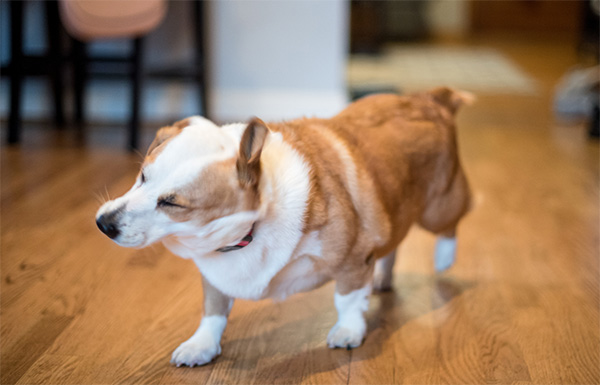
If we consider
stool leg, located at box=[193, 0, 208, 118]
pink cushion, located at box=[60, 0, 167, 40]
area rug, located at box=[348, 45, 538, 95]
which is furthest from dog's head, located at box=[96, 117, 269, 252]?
area rug, located at box=[348, 45, 538, 95]

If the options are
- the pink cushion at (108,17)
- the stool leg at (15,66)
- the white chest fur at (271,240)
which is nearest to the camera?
the white chest fur at (271,240)

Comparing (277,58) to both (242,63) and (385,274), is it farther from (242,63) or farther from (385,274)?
(385,274)

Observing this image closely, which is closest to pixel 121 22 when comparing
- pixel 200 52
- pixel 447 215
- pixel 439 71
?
pixel 200 52

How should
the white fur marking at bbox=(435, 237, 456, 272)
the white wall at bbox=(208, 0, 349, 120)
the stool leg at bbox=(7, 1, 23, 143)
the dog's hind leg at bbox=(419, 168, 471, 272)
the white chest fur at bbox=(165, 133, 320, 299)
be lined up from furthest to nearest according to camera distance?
the white wall at bbox=(208, 0, 349, 120) → the stool leg at bbox=(7, 1, 23, 143) → the white fur marking at bbox=(435, 237, 456, 272) → the dog's hind leg at bbox=(419, 168, 471, 272) → the white chest fur at bbox=(165, 133, 320, 299)

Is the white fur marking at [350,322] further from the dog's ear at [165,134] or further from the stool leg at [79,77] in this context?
the stool leg at [79,77]

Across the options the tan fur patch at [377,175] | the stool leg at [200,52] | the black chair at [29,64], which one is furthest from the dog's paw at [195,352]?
the stool leg at [200,52]

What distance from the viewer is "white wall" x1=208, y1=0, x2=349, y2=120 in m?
3.36

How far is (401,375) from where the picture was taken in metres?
1.22

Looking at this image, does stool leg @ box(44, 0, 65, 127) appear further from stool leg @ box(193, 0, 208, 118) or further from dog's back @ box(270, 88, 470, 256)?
dog's back @ box(270, 88, 470, 256)

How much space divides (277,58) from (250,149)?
248 centimetres

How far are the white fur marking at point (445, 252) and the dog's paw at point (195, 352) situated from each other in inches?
25.0

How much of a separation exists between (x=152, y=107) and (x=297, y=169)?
8.21 feet

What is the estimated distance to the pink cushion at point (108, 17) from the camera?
2561mm

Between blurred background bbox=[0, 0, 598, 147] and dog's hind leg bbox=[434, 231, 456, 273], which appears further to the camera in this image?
blurred background bbox=[0, 0, 598, 147]
